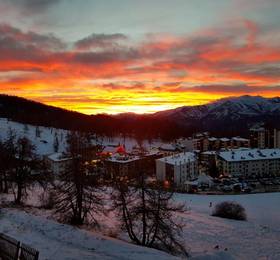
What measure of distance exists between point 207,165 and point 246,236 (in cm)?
8158

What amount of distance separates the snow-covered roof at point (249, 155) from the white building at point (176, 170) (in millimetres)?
13036

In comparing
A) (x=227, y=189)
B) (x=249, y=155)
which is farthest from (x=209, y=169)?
(x=227, y=189)

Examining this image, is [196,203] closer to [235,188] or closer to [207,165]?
[235,188]

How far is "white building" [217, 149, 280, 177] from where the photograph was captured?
111 metres

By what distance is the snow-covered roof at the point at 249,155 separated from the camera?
11118 centimetres

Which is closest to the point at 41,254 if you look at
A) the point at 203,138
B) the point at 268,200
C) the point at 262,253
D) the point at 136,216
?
the point at 136,216

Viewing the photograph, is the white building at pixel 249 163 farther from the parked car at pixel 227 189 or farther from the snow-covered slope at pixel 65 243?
the snow-covered slope at pixel 65 243

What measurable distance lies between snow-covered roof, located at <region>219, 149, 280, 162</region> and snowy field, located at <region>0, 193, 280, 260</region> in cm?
3972

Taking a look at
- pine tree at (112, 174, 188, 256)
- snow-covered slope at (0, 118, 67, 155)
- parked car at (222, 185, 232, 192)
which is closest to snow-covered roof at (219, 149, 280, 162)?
parked car at (222, 185, 232, 192)

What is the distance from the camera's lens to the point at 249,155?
113500 mm

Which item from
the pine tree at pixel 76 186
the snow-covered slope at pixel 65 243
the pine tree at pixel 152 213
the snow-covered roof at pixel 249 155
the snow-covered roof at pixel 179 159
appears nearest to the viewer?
the snow-covered slope at pixel 65 243

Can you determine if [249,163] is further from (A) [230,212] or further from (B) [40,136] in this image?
(B) [40,136]

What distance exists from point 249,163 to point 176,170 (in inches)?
1098

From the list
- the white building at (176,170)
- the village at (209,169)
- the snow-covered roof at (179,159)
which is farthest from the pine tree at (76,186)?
the snow-covered roof at (179,159)
